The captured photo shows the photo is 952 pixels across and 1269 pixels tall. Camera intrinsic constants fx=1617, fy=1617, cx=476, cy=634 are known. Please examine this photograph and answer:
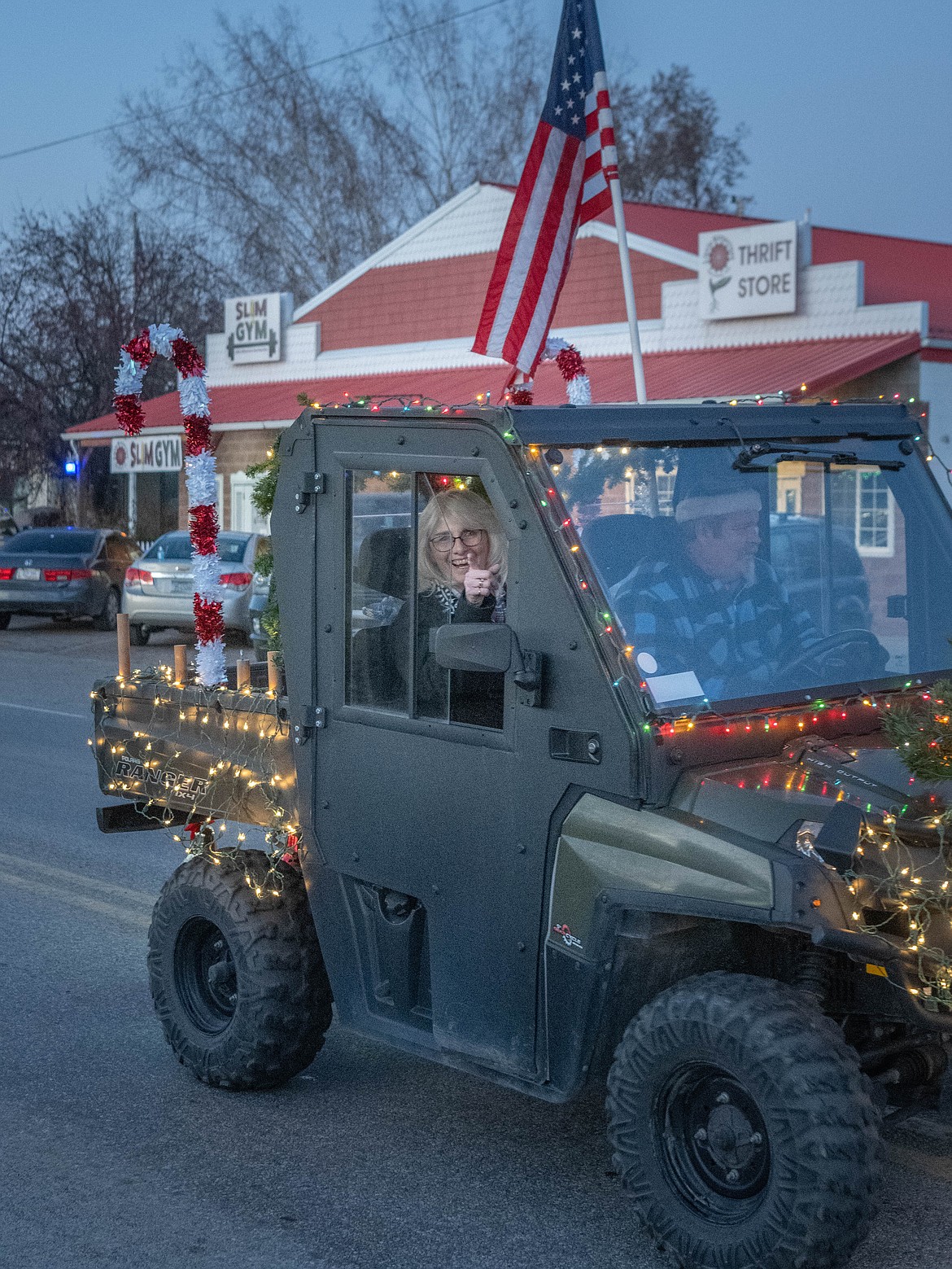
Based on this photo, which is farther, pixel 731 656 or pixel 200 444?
pixel 200 444

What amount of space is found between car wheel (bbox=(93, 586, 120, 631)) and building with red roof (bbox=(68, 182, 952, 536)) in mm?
5131

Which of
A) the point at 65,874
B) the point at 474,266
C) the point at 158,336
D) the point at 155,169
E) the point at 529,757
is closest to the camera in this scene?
the point at 529,757

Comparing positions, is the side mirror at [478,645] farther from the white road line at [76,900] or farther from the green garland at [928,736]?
the white road line at [76,900]

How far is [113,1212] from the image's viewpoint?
13.6 feet

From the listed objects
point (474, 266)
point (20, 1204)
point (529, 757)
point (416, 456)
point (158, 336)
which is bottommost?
point (20, 1204)

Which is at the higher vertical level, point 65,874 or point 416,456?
point 416,456

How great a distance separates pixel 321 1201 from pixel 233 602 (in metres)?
15.6

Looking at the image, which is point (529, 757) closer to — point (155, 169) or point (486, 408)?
point (486, 408)

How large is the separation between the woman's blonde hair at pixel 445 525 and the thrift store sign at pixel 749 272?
1806 centimetres

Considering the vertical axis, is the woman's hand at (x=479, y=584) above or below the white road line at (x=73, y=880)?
above

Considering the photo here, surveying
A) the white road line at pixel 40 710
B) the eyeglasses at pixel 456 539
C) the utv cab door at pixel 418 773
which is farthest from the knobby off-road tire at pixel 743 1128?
the white road line at pixel 40 710

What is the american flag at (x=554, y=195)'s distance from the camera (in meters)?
8.32

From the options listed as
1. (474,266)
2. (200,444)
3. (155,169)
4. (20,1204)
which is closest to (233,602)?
(474,266)

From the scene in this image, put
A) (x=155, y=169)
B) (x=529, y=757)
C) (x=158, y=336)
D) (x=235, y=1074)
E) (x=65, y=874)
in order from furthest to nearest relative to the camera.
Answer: (x=155, y=169), (x=65, y=874), (x=158, y=336), (x=235, y=1074), (x=529, y=757)
